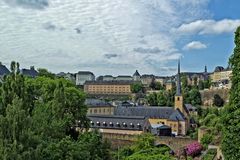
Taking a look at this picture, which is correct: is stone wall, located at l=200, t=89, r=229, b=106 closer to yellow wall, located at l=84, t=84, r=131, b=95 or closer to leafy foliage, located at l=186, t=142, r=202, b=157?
leafy foliage, located at l=186, t=142, r=202, b=157

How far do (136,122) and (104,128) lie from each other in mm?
5926

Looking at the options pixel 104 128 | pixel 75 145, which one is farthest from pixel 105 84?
pixel 75 145

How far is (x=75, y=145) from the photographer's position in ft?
77.5

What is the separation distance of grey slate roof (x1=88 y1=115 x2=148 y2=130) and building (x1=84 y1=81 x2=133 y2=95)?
10830cm

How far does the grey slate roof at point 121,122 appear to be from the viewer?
64625 mm

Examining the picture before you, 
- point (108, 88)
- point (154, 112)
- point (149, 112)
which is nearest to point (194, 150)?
point (154, 112)

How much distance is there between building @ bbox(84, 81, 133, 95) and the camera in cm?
17718

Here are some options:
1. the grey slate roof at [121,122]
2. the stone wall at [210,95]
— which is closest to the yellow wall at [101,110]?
the grey slate roof at [121,122]

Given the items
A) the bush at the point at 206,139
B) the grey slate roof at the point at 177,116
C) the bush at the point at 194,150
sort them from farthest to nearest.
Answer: the grey slate roof at the point at 177,116
the bush at the point at 206,139
the bush at the point at 194,150

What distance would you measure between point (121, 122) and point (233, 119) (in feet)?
147

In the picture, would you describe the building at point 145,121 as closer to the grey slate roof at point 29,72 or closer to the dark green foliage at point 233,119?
the grey slate roof at point 29,72

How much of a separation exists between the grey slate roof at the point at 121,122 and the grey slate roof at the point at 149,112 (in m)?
13.1

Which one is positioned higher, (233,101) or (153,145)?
(233,101)

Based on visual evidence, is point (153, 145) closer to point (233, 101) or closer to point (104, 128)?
point (104, 128)
